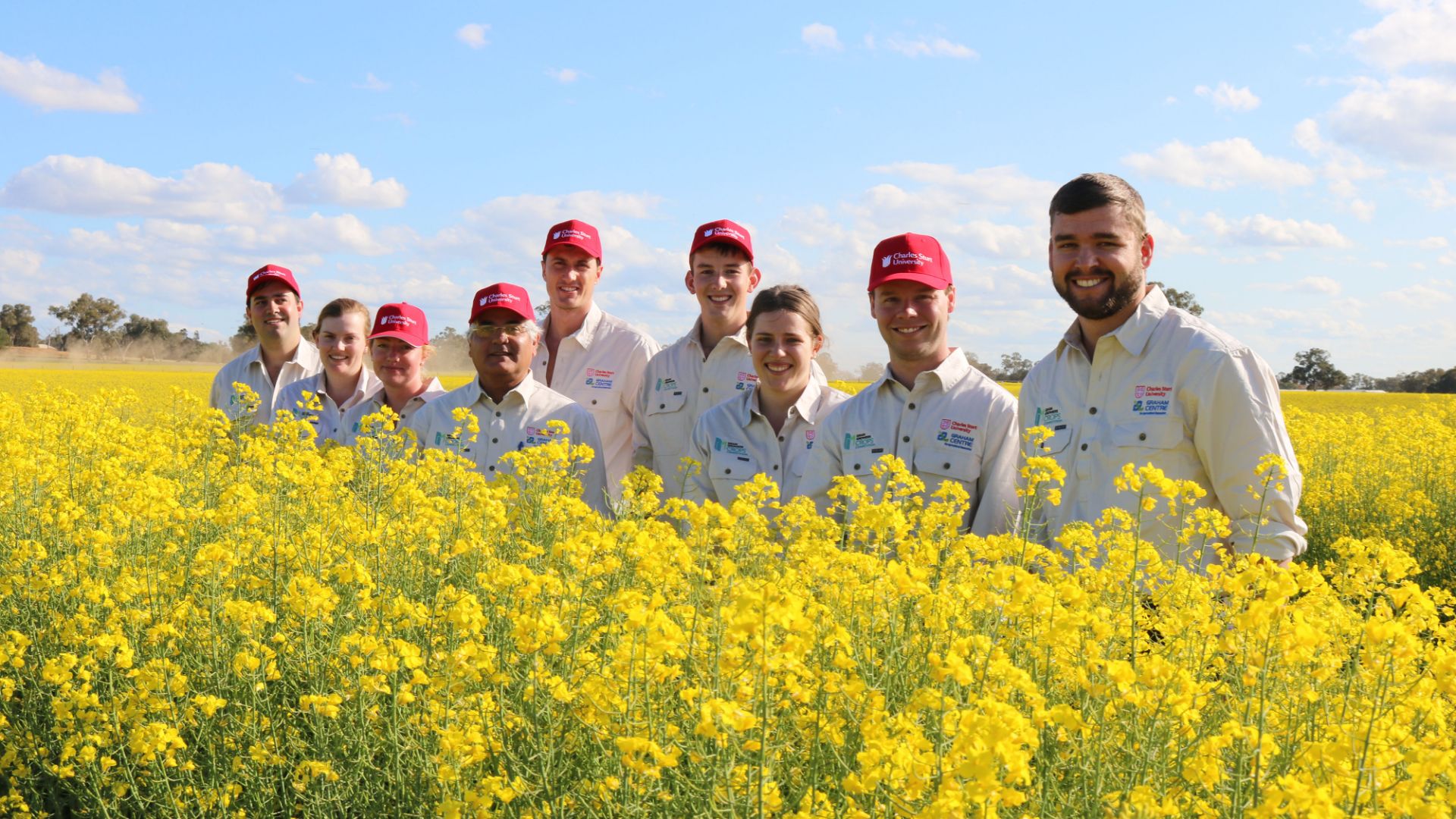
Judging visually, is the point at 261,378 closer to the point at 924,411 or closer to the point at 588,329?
the point at 588,329

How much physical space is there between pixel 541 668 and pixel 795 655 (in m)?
0.63

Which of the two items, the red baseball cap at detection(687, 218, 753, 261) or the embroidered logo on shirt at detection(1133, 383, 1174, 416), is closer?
the embroidered logo on shirt at detection(1133, 383, 1174, 416)

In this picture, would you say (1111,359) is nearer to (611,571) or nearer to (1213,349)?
(1213,349)

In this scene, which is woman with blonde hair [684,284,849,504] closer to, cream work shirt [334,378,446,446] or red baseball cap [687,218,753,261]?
red baseball cap [687,218,753,261]

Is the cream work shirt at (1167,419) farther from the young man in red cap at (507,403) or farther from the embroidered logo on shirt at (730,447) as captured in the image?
the young man in red cap at (507,403)

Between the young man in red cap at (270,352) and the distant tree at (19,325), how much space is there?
2409 inches

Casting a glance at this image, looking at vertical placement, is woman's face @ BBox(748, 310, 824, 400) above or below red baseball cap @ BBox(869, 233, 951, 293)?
below

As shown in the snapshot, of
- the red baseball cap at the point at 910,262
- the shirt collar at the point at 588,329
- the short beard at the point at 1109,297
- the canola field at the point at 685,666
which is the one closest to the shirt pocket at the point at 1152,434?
the canola field at the point at 685,666

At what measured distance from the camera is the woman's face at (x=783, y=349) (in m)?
4.30

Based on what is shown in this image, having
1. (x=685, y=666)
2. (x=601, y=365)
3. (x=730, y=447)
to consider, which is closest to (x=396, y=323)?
(x=601, y=365)

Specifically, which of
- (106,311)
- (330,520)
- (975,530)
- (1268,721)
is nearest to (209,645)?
(330,520)

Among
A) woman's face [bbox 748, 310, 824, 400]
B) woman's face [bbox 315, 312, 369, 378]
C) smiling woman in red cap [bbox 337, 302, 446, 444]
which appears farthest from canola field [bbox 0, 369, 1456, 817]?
woman's face [bbox 315, 312, 369, 378]

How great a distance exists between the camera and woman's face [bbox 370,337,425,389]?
216 inches

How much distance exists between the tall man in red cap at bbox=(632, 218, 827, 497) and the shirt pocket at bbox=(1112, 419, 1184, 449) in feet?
6.40
